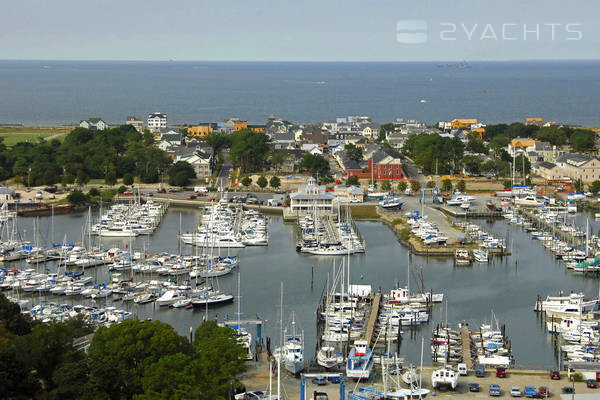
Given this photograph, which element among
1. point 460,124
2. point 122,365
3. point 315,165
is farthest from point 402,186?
point 122,365

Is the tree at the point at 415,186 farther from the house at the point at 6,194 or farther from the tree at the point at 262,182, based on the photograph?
the house at the point at 6,194

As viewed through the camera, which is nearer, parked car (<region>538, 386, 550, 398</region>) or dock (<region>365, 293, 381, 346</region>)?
parked car (<region>538, 386, 550, 398</region>)

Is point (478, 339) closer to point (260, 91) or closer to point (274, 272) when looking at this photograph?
point (274, 272)

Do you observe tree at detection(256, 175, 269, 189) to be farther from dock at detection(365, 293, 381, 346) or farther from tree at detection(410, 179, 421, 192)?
dock at detection(365, 293, 381, 346)

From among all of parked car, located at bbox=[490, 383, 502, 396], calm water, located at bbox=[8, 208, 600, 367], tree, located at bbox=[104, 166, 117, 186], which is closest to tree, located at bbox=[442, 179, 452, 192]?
calm water, located at bbox=[8, 208, 600, 367]

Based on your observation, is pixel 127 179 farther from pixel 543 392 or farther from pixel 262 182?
pixel 543 392

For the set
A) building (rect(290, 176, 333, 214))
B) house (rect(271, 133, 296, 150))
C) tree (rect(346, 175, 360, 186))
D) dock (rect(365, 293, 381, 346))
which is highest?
house (rect(271, 133, 296, 150))
